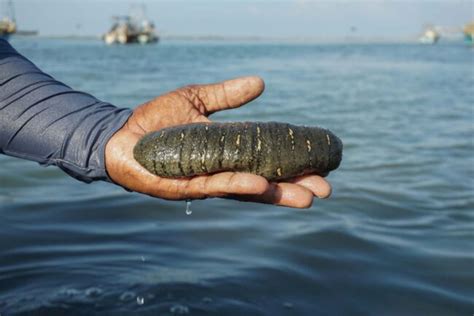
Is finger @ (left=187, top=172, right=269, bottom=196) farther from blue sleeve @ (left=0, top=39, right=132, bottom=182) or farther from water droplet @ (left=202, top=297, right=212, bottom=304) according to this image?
water droplet @ (left=202, top=297, right=212, bottom=304)

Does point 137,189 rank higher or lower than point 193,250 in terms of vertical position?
higher

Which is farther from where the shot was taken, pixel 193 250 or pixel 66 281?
pixel 193 250

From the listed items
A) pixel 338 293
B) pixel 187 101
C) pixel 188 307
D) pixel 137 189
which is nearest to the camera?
pixel 137 189

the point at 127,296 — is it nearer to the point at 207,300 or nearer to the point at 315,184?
the point at 207,300

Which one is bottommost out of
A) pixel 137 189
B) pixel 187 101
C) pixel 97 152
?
pixel 137 189

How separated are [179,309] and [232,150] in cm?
144

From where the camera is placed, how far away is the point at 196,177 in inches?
126

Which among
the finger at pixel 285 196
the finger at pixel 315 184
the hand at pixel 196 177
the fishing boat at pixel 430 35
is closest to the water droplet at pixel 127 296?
the hand at pixel 196 177

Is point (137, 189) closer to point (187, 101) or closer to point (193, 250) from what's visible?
point (187, 101)

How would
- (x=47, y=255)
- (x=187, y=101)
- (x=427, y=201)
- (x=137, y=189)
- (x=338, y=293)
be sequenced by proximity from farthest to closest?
(x=427, y=201) < (x=47, y=255) < (x=338, y=293) < (x=187, y=101) < (x=137, y=189)

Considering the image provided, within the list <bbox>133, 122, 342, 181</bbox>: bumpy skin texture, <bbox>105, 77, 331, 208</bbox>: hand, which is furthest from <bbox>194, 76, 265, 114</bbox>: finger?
<bbox>133, 122, 342, 181</bbox>: bumpy skin texture

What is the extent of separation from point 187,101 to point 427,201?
4134 millimetres

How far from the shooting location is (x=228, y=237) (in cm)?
544

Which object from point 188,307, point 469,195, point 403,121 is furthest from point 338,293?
point 403,121
